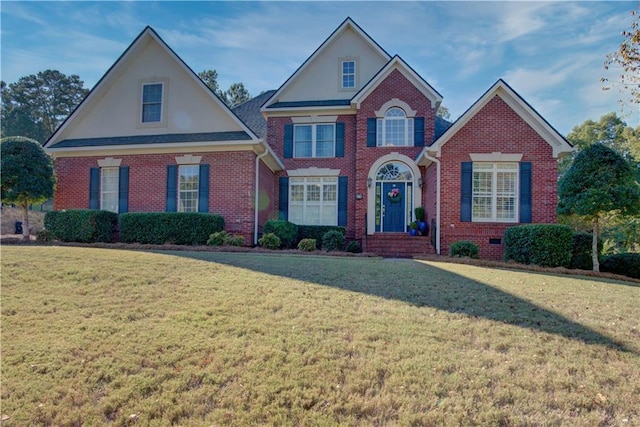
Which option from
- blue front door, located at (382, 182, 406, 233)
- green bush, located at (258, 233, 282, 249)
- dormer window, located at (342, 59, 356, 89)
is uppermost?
dormer window, located at (342, 59, 356, 89)

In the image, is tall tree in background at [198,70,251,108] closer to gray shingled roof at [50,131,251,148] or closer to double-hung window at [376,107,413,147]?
gray shingled roof at [50,131,251,148]

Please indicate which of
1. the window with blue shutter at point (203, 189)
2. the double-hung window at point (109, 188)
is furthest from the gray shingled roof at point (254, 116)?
the double-hung window at point (109, 188)

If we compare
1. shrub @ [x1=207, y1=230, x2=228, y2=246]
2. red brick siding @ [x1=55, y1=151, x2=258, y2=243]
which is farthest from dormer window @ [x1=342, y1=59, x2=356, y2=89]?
shrub @ [x1=207, y1=230, x2=228, y2=246]

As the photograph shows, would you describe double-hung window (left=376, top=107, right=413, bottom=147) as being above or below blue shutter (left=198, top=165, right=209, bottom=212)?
above

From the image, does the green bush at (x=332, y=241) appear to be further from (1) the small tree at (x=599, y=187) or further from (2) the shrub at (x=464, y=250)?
(1) the small tree at (x=599, y=187)

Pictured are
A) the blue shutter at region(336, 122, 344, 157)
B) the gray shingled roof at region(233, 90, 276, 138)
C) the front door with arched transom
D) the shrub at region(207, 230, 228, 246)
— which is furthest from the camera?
the gray shingled roof at region(233, 90, 276, 138)

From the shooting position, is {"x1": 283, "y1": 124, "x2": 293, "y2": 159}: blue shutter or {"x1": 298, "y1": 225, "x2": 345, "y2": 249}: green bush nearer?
{"x1": 298, "y1": 225, "x2": 345, "y2": 249}: green bush

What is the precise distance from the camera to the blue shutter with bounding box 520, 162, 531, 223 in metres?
12.7

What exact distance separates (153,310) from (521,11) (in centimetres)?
1204

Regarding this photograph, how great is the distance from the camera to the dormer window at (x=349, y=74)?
1678cm

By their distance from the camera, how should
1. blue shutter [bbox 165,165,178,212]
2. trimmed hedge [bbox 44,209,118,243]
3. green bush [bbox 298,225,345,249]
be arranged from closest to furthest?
trimmed hedge [bbox 44,209,118,243]
blue shutter [bbox 165,165,178,212]
green bush [bbox 298,225,345,249]

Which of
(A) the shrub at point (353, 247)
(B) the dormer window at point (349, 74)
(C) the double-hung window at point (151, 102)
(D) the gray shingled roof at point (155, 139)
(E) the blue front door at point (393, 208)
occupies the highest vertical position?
(B) the dormer window at point (349, 74)

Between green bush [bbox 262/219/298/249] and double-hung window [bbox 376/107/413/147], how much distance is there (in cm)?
514

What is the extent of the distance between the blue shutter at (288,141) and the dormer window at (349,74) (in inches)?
120
